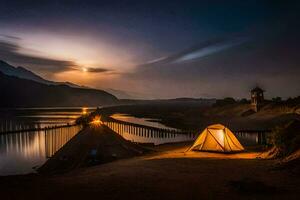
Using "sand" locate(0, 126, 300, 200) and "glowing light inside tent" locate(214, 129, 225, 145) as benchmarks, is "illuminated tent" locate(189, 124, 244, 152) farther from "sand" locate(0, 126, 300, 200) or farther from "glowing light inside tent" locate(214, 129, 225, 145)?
"sand" locate(0, 126, 300, 200)

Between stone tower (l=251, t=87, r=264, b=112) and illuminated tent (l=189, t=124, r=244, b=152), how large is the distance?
37.2 m

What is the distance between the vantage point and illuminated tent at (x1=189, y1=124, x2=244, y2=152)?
20797mm

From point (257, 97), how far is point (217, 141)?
1591 inches

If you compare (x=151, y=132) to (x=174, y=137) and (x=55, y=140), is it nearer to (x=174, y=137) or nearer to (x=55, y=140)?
(x=174, y=137)

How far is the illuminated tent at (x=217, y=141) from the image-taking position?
68.2ft

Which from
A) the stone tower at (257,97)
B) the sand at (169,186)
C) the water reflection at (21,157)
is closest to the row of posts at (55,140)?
the water reflection at (21,157)

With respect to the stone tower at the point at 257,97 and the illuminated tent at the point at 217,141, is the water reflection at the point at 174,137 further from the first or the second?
the illuminated tent at the point at 217,141

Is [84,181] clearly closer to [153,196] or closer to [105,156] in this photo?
[153,196]

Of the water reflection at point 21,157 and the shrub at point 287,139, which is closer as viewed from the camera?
the shrub at point 287,139

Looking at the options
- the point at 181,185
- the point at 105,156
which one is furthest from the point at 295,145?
the point at 105,156

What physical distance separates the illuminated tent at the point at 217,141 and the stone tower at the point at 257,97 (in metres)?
37.2

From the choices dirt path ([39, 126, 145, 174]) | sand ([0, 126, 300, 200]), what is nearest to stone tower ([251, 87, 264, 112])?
dirt path ([39, 126, 145, 174])

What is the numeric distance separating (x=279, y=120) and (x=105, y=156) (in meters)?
34.2

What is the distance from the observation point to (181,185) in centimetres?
930
